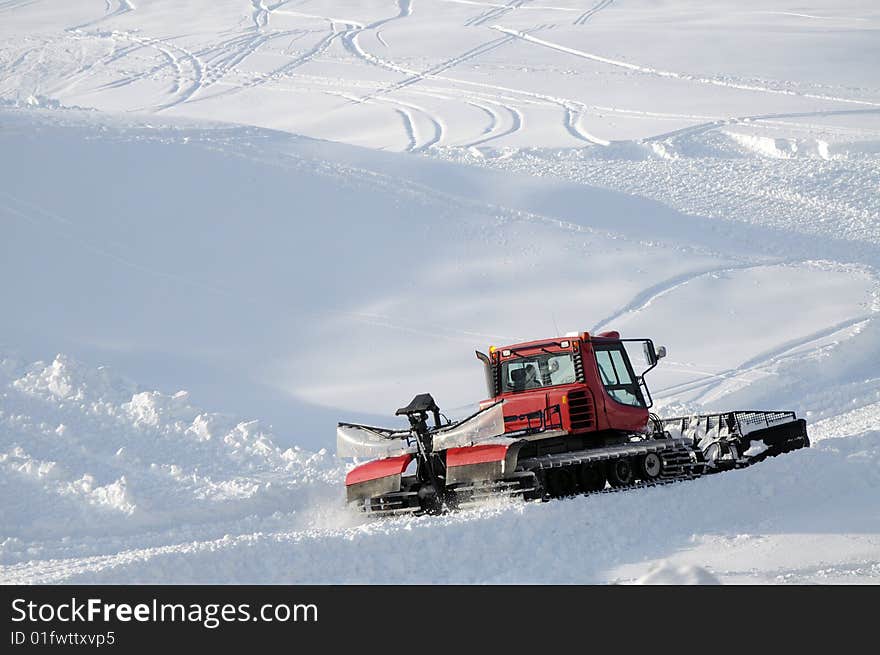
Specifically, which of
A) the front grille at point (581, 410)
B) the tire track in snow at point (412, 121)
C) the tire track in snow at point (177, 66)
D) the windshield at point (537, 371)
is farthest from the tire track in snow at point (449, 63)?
the front grille at point (581, 410)

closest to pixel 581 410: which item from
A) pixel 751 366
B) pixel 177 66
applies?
pixel 751 366

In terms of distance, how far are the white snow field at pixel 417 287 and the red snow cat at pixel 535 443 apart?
439mm

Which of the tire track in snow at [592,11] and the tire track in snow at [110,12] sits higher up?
the tire track in snow at [110,12]

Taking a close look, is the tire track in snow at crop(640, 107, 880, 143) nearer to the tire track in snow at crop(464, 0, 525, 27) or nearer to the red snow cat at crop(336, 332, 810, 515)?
the tire track in snow at crop(464, 0, 525, 27)

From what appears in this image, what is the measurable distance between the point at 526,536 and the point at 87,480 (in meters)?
5.63

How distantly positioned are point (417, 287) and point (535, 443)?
10531 mm

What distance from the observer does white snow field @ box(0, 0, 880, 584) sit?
33.6ft

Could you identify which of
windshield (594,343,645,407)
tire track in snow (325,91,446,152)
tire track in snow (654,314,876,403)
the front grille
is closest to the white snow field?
tire track in snow (654,314,876,403)

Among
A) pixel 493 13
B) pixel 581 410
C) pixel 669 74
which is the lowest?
pixel 581 410

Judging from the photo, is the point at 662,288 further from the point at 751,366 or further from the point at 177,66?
the point at 177,66

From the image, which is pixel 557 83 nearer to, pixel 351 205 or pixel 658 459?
pixel 351 205

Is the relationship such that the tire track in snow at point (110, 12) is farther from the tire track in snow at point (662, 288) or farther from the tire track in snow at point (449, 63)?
the tire track in snow at point (662, 288)

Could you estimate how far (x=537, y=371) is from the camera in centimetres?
1238

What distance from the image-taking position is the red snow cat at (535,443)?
36.2 feet
